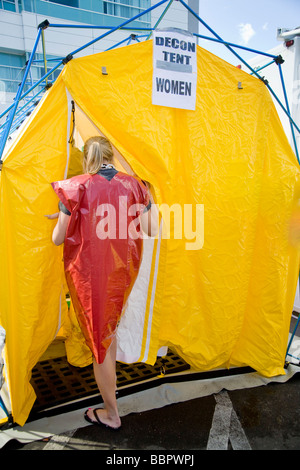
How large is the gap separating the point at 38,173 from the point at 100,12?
15300 millimetres

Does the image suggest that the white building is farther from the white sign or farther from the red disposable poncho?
the red disposable poncho

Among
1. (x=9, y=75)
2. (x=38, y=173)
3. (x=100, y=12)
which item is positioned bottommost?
(x=38, y=173)

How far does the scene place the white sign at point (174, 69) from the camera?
84.4 inches

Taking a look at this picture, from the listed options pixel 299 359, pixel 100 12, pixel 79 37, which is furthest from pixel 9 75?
pixel 299 359

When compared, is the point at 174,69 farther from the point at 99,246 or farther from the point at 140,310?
the point at 140,310

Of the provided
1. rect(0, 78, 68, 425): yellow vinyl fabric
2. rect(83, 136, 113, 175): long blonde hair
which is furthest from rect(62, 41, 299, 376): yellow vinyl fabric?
rect(0, 78, 68, 425): yellow vinyl fabric

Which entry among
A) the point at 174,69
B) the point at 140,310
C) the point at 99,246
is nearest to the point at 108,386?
the point at 140,310

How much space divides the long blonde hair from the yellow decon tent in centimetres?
21

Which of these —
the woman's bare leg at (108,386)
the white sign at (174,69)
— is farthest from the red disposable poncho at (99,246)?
the white sign at (174,69)

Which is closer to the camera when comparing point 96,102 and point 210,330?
point 96,102

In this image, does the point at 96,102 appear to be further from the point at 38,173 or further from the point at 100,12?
the point at 100,12

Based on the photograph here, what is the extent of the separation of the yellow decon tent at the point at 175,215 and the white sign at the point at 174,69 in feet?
0.18

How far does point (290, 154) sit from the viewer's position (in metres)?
2.50

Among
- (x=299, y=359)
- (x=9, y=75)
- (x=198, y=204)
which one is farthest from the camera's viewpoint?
(x=9, y=75)
